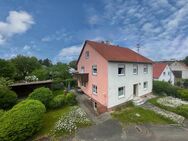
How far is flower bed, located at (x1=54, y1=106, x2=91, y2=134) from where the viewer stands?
13.4m

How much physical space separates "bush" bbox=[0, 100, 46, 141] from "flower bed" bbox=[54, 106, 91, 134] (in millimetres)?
2098

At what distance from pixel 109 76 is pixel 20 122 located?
10.5 m

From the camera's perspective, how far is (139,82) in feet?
75.5

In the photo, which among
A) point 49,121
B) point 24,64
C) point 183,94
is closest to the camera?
point 49,121

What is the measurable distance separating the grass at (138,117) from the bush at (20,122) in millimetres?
8687

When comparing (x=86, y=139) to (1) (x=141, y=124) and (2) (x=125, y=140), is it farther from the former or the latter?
(1) (x=141, y=124)

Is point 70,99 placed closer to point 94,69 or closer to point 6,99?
point 94,69

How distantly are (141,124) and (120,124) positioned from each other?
2211 mm

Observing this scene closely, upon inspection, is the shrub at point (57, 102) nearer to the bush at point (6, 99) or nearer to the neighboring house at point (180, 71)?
the bush at point (6, 99)

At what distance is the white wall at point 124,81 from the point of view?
58.2ft

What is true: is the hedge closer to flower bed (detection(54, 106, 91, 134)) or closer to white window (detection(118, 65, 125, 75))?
white window (detection(118, 65, 125, 75))

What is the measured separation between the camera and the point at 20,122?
10922 millimetres

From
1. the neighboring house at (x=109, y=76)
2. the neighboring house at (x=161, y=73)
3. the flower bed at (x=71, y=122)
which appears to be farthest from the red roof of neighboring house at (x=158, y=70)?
the flower bed at (x=71, y=122)

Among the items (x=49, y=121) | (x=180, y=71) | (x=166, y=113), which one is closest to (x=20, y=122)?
(x=49, y=121)
